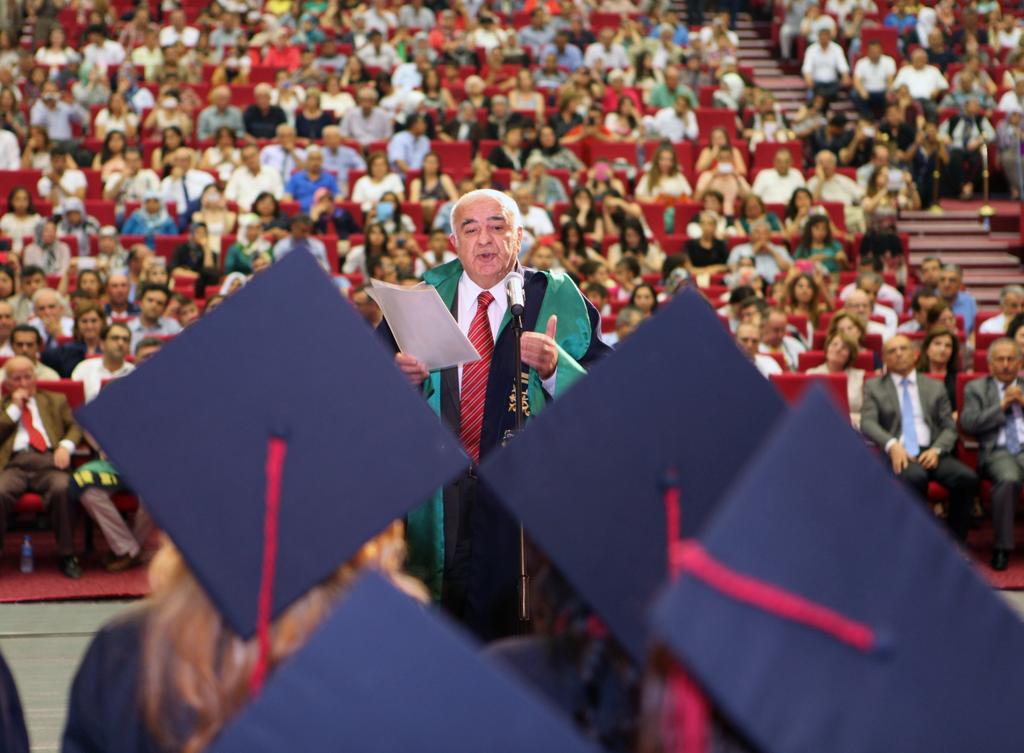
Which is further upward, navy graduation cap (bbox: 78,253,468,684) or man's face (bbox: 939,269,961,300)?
navy graduation cap (bbox: 78,253,468,684)

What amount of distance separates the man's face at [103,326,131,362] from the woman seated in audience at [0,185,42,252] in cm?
415

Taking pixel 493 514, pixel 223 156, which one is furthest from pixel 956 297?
pixel 493 514

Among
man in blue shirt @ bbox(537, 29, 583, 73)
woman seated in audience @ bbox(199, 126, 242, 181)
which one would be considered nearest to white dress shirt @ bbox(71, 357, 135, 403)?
woman seated in audience @ bbox(199, 126, 242, 181)

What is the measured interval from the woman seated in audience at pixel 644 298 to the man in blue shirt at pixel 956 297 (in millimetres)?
2412

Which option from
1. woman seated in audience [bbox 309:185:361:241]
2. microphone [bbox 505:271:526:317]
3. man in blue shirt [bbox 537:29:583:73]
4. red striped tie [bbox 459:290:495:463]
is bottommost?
woman seated in audience [bbox 309:185:361:241]

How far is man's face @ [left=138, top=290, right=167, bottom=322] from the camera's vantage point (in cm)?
989

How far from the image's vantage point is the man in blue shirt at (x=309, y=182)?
1317cm

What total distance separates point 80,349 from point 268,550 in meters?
7.70

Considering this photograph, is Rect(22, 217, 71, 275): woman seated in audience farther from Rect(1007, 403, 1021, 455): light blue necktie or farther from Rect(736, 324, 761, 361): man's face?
Rect(1007, 403, 1021, 455): light blue necktie

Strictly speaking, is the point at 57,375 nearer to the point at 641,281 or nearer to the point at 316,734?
the point at 641,281

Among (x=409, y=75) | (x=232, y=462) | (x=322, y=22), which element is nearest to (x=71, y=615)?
(x=232, y=462)

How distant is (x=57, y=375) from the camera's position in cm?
914

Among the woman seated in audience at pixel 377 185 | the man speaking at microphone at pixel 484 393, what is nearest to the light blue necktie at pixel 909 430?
the man speaking at microphone at pixel 484 393

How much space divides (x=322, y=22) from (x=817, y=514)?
16058 mm
